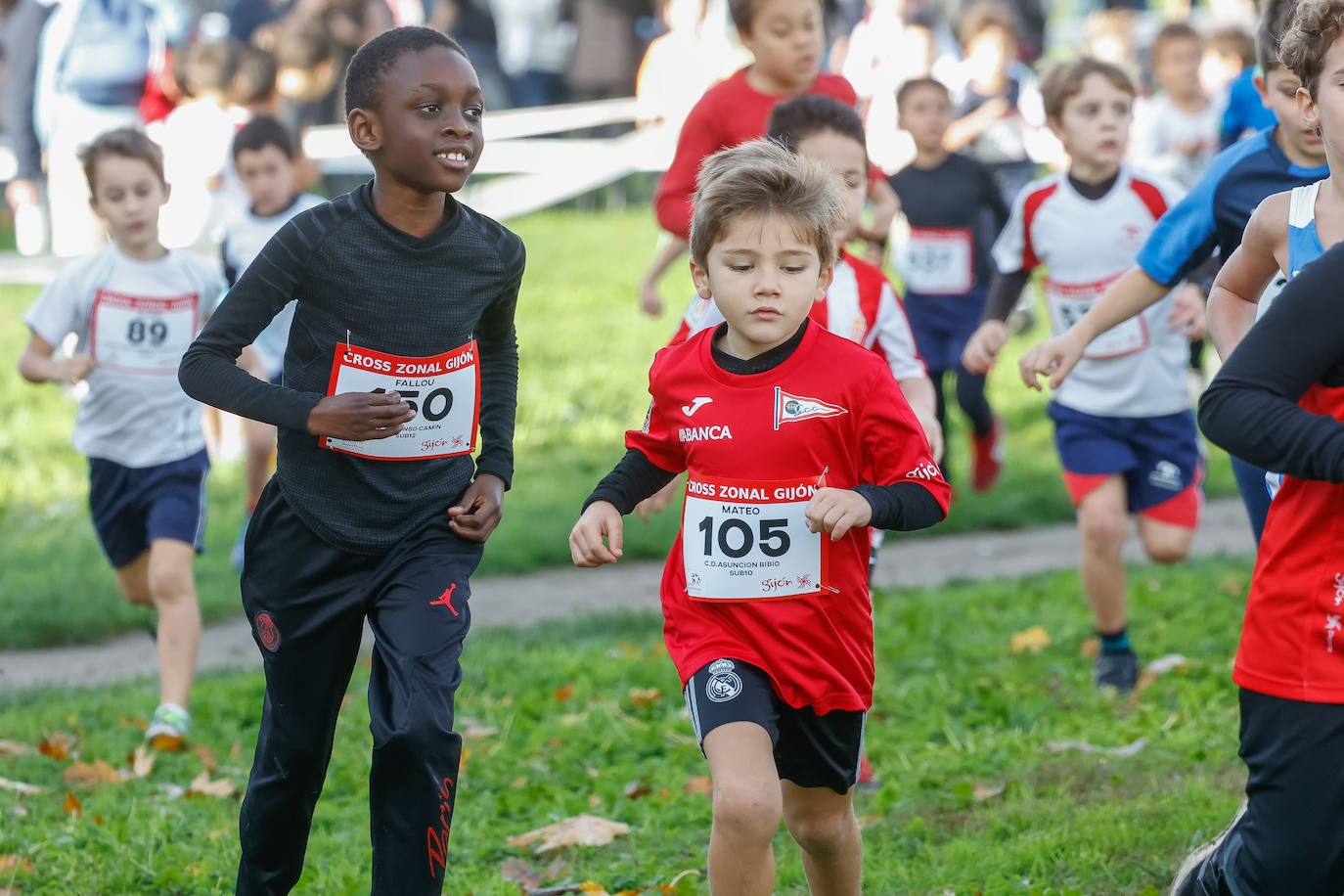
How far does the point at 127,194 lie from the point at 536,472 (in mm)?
4081

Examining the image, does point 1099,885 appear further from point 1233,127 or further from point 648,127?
point 648,127

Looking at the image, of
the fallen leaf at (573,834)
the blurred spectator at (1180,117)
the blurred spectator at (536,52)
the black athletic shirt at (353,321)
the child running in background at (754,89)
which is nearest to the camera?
the black athletic shirt at (353,321)

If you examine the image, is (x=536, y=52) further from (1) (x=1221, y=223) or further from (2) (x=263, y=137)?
(1) (x=1221, y=223)

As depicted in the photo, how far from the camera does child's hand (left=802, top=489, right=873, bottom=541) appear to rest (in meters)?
3.40

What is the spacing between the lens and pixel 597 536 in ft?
11.7

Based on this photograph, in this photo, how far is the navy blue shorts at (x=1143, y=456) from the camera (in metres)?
6.27

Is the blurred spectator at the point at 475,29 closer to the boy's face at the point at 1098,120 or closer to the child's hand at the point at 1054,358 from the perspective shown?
the boy's face at the point at 1098,120

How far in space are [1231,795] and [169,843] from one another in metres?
2.93

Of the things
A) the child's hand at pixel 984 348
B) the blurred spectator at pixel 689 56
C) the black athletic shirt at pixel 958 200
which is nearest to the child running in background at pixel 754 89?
the child's hand at pixel 984 348

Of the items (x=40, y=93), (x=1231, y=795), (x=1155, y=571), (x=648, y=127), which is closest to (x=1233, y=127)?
(x=1155, y=571)

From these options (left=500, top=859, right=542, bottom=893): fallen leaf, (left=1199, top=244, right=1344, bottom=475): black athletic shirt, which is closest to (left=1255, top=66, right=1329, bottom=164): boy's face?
(left=1199, top=244, right=1344, bottom=475): black athletic shirt

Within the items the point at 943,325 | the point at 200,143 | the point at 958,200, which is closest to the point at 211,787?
the point at 943,325

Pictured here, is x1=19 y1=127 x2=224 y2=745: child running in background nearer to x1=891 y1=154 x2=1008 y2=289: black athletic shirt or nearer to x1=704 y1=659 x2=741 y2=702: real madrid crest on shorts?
x1=704 y1=659 x2=741 y2=702: real madrid crest on shorts

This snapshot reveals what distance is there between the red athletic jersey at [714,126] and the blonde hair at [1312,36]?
108 inches
